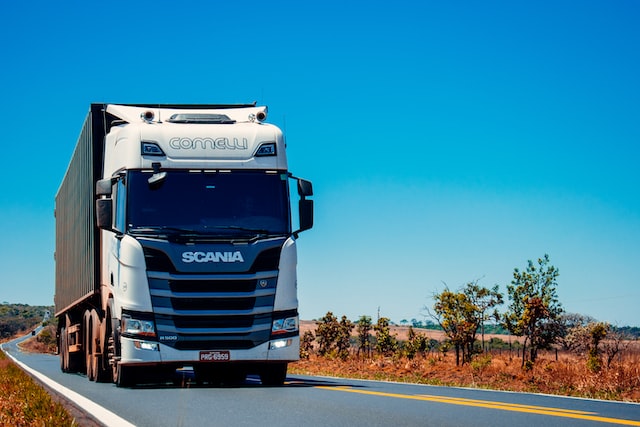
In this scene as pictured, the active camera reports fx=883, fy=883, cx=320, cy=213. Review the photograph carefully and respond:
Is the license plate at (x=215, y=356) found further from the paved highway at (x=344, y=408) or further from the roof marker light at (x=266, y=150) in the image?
the roof marker light at (x=266, y=150)

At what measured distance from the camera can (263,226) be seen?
13195 mm

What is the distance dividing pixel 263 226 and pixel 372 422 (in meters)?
5.36

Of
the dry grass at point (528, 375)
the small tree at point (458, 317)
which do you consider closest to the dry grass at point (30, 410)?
the dry grass at point (528, 375)

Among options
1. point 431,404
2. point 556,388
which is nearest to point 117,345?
point 431,404

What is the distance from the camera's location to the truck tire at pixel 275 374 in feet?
45.6

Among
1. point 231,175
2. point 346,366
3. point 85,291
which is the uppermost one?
point 231,175

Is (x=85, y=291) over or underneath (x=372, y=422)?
over

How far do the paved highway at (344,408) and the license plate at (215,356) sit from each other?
1.46 feet

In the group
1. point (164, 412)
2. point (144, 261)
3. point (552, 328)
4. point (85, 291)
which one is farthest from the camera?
point (552, 328)

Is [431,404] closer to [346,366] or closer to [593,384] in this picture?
[593,384]

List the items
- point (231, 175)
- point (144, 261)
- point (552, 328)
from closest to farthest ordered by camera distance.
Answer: point (144, 261) < point (231, 175) < point (552, 328)

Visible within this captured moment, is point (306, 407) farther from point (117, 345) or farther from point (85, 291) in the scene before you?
point (85, 291)

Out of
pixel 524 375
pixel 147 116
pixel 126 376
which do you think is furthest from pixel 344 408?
pixel 524 375

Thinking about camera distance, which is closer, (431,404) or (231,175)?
(431,404)
